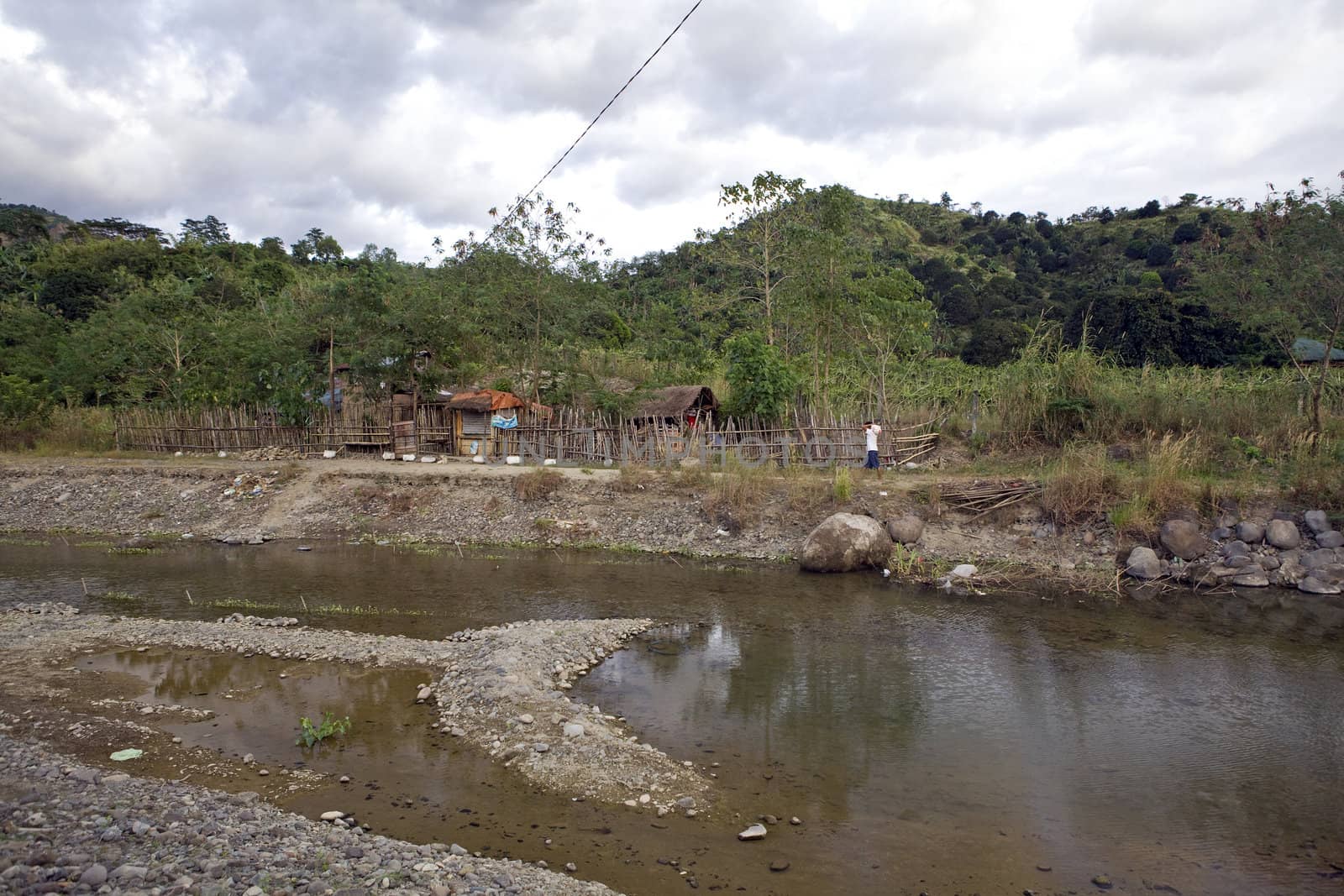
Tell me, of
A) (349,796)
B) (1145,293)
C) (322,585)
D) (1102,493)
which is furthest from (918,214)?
(349,796)

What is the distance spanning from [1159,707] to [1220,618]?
4506 millimetres

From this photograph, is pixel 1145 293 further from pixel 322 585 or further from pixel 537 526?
pixel 322 585

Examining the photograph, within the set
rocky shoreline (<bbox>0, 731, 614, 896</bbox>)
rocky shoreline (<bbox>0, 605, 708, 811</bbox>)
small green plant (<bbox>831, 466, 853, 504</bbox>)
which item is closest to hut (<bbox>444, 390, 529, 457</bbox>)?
small green plant (<bbox>831, 466, 853, 504</bbox>)

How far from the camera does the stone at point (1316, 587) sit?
12.8m

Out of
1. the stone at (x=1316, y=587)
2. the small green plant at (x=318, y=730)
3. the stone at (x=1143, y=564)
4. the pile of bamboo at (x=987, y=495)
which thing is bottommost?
the stone at (x=1316, y=587)

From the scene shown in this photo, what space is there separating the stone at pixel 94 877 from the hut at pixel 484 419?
1803 cm

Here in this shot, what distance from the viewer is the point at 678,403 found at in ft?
79.6

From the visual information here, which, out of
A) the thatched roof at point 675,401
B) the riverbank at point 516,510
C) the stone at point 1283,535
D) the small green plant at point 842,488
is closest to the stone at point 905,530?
the riverbank at point 516,510

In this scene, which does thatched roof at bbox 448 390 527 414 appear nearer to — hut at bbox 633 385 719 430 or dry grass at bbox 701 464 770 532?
hut at bbox 633 385 719 430

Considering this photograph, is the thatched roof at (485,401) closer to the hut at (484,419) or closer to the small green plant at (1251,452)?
the hut at (484,419)

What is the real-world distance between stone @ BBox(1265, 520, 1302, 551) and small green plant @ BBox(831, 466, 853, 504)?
7470 mm

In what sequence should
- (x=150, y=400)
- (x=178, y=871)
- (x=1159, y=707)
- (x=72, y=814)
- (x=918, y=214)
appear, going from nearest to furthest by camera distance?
(x=178, y=871) < (x=72, y=814) < (x=1159, y=707) < (x=150, y=400) < (x=918, y=214)

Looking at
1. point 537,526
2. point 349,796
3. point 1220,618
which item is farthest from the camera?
point 537,526

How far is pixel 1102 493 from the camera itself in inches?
591
